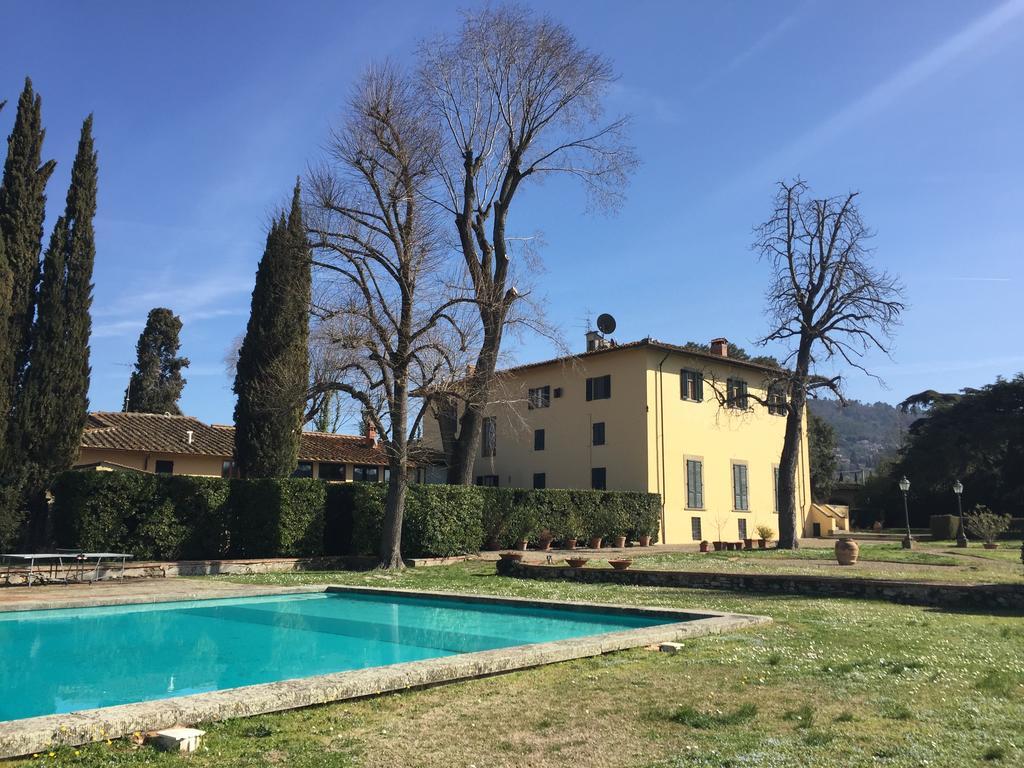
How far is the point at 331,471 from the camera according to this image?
34594mm

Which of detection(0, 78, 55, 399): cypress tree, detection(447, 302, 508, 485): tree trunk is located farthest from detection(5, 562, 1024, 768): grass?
detection(0, 78, 55, 399): cypress tree

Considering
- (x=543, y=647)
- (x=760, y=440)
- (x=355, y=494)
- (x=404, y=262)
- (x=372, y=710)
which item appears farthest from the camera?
(x=760, y=440)

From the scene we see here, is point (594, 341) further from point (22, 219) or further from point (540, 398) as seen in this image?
point (22, 219)

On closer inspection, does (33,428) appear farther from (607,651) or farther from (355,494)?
(607,651)

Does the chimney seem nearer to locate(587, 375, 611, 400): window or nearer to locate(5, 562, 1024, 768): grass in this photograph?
locate(587, 375, 611, 400): window

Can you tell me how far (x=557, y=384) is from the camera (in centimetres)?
3516

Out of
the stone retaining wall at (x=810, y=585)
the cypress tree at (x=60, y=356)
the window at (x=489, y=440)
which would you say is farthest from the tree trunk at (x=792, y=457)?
the cypress tree at (x=60, y=356)

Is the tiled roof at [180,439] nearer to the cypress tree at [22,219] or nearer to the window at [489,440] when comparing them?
the window at [489,440]

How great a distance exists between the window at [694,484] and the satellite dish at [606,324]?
750 cm

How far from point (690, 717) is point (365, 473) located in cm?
3165

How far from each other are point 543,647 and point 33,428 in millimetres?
16530

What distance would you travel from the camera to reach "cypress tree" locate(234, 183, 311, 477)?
24109 mm

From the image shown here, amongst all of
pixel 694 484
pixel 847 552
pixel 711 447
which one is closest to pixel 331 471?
pixel 694 484

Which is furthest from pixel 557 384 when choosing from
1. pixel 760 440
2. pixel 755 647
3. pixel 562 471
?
pixel 755 647
